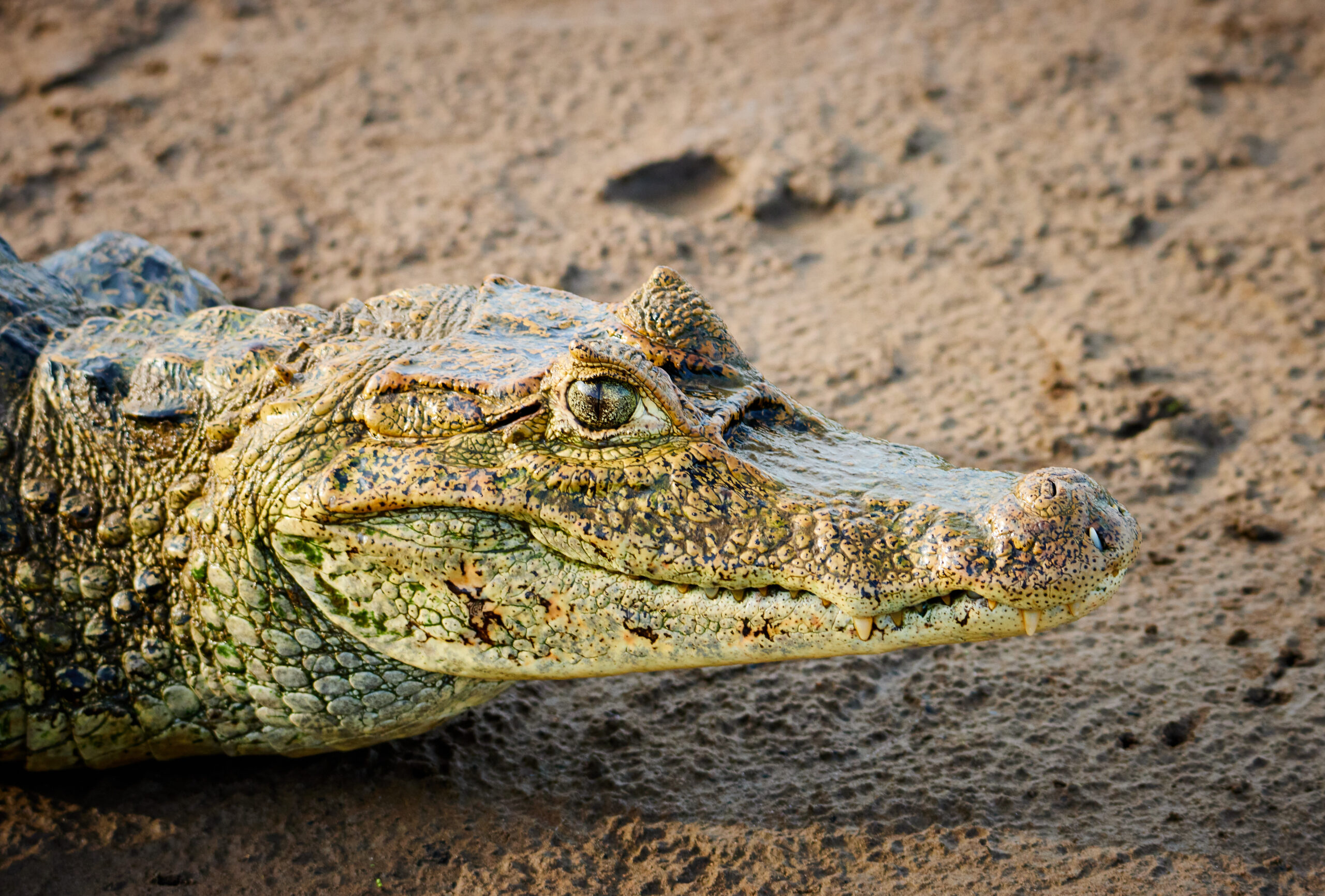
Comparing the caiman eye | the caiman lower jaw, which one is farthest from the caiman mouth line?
the caiman eye

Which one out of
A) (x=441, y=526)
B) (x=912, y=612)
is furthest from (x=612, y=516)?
(x=912, y=612)

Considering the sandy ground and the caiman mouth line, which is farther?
the sandy ground

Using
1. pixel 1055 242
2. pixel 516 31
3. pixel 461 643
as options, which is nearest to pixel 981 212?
pixel 1055 242

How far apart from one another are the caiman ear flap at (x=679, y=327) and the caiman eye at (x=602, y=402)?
0.22 metres

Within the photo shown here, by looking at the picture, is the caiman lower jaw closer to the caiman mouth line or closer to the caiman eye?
the caiman mouth line

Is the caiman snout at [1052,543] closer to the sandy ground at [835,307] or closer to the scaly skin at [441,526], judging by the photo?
the scaly skin at [441,526]

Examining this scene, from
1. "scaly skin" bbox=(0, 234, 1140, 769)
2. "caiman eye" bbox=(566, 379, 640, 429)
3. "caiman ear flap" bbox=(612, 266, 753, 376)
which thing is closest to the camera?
"scaly skin" bbox=(0, 234, 1140, 769)

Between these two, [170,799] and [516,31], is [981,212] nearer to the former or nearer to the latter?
[516,31]

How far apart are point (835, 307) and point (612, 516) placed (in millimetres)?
3036

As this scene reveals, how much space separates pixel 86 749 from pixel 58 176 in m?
4.41

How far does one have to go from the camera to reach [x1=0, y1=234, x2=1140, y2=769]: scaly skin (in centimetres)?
242

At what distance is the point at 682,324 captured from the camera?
281cm

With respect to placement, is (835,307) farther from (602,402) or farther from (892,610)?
(892,610)

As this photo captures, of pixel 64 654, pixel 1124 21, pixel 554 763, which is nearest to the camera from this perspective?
pixel 64 654
